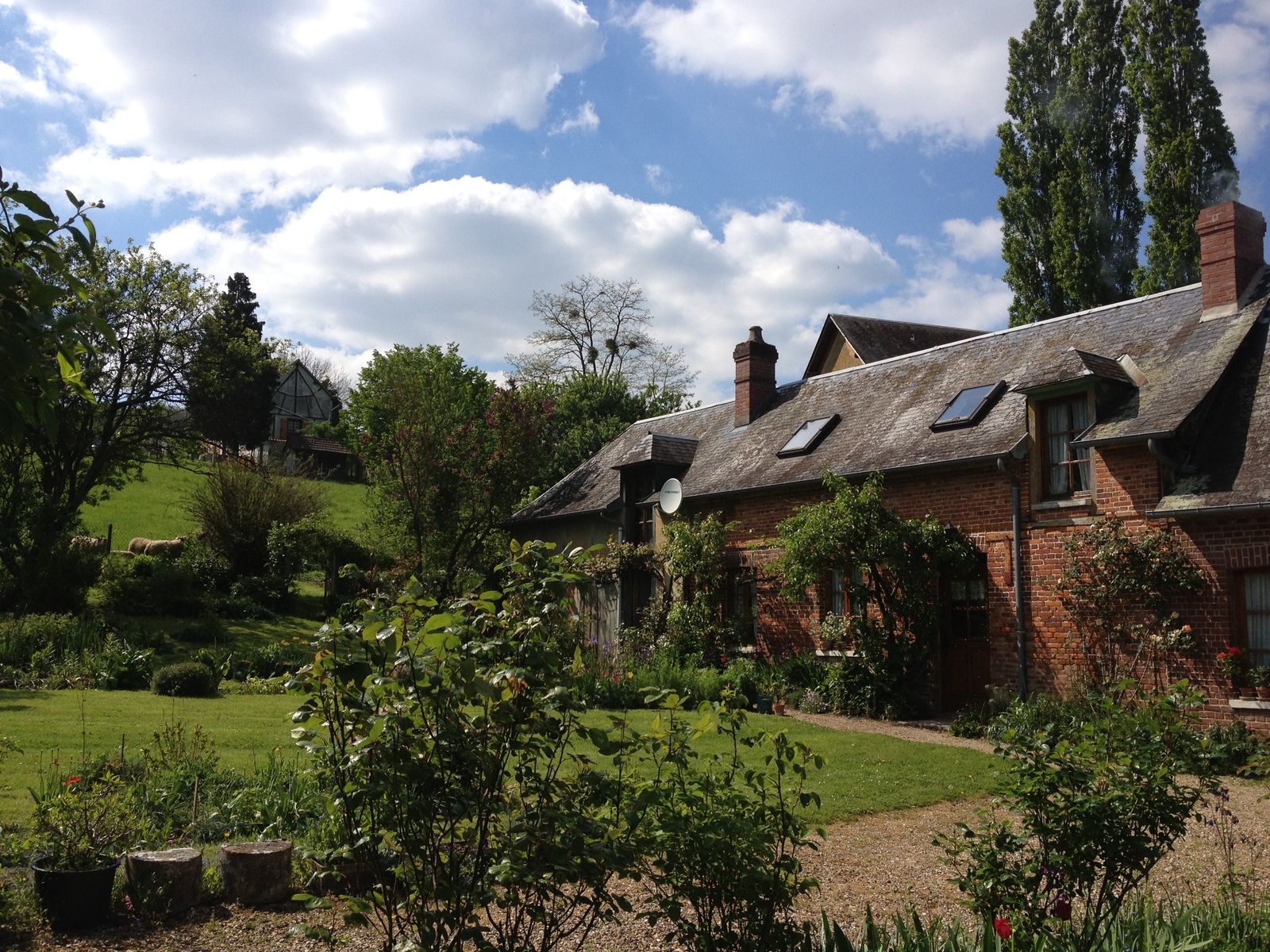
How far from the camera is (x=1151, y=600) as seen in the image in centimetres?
1105

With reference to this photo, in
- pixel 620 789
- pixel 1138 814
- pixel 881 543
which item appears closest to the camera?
pixel 620 789

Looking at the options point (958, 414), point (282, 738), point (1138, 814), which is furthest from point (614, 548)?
point (1138, 814)

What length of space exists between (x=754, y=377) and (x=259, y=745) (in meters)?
13.4

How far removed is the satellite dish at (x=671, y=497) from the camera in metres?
18.5

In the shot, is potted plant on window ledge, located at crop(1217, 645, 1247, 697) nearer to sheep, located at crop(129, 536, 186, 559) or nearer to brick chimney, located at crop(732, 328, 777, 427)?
brick chimney, located at crop(732, 328, 777, 427)

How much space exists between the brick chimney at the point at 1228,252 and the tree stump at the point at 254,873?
12716mm

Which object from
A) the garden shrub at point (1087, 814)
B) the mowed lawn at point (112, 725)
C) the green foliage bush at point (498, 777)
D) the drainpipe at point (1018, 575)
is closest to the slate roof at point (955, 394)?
the drainpipe at point (1018, 575)

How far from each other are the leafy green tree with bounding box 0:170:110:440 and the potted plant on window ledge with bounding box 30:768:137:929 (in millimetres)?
3402

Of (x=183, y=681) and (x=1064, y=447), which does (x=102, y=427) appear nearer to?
(x=183, y=681)

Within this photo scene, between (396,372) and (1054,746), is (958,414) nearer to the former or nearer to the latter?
(1054,746)

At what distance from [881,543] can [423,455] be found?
1389cm

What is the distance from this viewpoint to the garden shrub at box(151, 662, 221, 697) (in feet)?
45.6

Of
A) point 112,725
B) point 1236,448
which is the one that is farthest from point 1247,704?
point 112,725

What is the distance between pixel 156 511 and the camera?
35594mm
